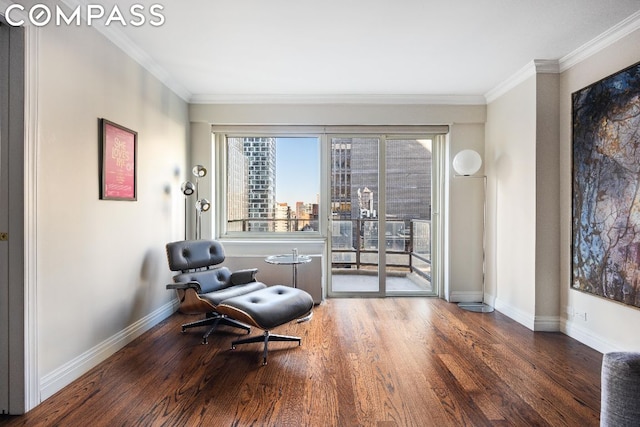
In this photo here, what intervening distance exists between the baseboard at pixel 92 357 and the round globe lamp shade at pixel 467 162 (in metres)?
3.54

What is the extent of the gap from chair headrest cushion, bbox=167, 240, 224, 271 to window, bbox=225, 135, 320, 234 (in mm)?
944

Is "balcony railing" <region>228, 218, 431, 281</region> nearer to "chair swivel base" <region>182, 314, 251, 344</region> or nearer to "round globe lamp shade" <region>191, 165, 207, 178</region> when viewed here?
"round globe lamp shade" <region>191, 165, 207, 178</region>

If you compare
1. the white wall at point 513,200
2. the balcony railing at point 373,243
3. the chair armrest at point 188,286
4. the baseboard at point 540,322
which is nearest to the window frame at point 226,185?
the balcony railing at point 373,243

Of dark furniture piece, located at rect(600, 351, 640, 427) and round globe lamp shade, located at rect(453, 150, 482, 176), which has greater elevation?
round globe lamp shade, located at rect(453, 150, 482, 176)

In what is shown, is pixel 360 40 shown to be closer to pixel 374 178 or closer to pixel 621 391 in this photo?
pixel 374 178

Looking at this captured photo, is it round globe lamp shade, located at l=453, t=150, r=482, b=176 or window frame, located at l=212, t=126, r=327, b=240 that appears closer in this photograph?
round globe lamp shade, located at l=453, t=150, r=482, b=176

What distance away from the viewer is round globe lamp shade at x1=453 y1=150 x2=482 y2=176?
3865mm

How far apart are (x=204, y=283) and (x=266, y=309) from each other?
0.84 meters

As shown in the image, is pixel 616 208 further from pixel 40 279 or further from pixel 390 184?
pixel 40 279

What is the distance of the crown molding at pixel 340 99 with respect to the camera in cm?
411

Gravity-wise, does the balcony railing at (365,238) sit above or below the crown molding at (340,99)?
below

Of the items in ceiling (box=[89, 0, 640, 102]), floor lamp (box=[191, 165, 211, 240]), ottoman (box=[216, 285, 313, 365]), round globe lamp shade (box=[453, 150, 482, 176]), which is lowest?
ottoman (box=[216, 285, 313, 365])

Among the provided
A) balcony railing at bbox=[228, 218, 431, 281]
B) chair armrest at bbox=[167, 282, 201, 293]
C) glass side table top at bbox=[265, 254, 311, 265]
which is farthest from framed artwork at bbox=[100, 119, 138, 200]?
balcony railing at bbox=[228, 218, 431, 281]

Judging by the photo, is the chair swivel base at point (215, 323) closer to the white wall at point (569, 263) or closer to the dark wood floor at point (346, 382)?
the dark wood floor at point (346, 382)
